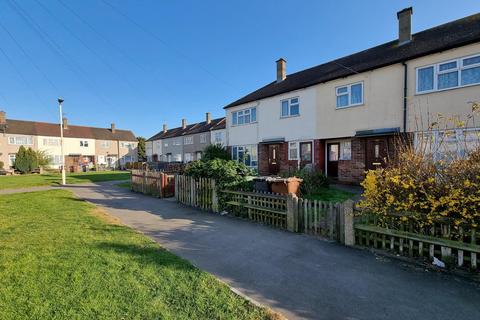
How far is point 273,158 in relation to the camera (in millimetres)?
18719

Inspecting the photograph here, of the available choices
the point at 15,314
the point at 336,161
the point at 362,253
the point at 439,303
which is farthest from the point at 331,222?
the point at 336,161

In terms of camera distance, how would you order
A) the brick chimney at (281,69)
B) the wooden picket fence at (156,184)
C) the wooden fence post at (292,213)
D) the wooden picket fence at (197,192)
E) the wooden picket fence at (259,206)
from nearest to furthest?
the wooden fence post at (292,213), the wooden picket fence at (259,206), the wooden picket fence at (197,192), the wooden picket fence at (156,184), the brick chimney at (281,69)

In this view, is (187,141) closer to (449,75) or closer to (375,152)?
(375,152)

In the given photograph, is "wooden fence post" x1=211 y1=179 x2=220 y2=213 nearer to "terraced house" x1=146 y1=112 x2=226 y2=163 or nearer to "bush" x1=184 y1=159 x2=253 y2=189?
"bush" x1=184 y1=159 x2=253 y2=189

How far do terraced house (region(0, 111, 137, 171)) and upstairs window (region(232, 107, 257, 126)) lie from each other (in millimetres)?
30400

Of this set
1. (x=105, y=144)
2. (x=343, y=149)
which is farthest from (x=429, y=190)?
(x=105, y=144)

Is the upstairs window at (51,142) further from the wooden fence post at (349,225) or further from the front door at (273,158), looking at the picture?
the wooden fence post at (349,225)

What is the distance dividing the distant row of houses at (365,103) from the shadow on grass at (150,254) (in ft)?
24.0

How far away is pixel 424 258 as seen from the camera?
178 inches

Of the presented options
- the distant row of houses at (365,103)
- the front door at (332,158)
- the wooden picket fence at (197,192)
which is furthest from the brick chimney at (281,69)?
the wooden picket fence at (197,192)

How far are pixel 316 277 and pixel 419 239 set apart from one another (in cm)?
211

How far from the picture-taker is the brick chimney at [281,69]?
21.4 meters

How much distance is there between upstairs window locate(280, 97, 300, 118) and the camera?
16781mm

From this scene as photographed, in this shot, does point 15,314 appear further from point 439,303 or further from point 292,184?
point 292,184
